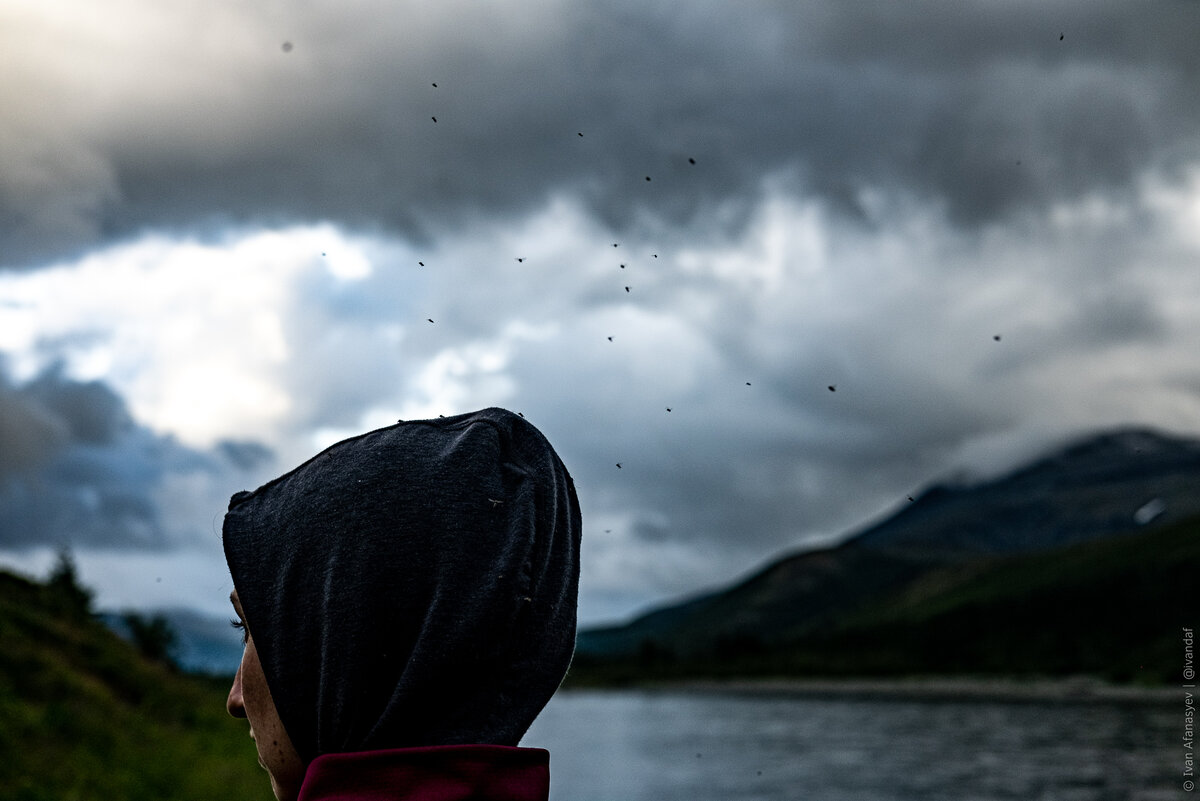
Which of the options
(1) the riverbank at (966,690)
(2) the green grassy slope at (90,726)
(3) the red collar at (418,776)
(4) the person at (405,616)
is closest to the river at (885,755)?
(2) the green grassy slope at (90,726)

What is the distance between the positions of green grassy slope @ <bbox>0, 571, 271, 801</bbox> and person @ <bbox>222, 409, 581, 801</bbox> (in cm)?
1108

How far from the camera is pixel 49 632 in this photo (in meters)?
24.6

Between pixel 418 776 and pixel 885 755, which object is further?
pixel 885 755

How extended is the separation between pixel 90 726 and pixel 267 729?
55.4 ft

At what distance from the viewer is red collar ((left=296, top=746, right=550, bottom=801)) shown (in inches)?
73.4

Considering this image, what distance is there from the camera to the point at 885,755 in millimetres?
66812

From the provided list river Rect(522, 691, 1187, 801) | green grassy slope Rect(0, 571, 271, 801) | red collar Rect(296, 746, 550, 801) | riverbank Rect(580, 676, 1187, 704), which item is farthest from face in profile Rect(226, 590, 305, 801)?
riverbank Rect(580, 676, 1187, 704)

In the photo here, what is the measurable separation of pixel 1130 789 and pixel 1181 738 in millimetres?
25258

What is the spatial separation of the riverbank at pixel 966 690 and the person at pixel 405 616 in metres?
125

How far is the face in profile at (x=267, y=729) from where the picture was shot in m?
2.12

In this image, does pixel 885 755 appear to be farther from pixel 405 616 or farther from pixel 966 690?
Result: pixel 966 690

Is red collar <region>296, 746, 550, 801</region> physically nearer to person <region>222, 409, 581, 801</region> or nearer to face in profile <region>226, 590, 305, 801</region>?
person <region>222, 409, 581, 801</region>

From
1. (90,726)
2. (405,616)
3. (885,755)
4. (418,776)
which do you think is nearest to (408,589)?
(405,616)

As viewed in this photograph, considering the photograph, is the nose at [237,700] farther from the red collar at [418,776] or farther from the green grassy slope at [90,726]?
the green grassy slope at [90,726]
